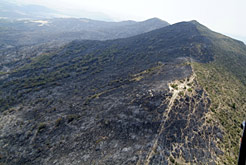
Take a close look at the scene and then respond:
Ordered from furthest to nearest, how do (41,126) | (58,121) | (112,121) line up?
(58,121), (41,126), (112,121)

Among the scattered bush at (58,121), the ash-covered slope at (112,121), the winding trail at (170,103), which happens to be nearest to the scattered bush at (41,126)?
the ash-covered slope at (112,121)

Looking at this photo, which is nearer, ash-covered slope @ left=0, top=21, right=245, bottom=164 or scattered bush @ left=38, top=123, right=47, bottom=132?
ash-covered slope @ left=0, top=21, right=245, bottom=164

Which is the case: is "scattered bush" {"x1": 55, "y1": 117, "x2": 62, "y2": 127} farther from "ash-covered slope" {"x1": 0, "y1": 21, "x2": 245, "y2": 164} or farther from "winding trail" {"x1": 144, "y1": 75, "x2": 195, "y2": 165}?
"winding trail" {"x1": 144, "y1": 75, "x2": 195, "y2": 165}

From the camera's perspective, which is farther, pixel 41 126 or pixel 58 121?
pixel 58 121

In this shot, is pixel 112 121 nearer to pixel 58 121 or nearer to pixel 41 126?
pixel 58 121

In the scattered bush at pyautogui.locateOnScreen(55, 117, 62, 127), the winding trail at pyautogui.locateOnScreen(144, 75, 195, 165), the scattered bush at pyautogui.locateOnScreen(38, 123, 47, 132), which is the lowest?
the scattered bush at pyautogui.locateOnScreen(38, 123, 47, 132)

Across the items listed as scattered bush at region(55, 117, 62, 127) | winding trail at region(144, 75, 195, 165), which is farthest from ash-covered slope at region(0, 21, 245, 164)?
scattered bush at region(55, 117, 62, 127)

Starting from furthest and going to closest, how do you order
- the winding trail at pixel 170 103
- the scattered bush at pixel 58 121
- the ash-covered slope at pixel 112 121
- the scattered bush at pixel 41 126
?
1. the scattered bush at pixel 58 121
2. the scattered bush at pixel 41 126
3. the ash-covered slope at pixel 112 121
4. the winding trail at pixel 170 103

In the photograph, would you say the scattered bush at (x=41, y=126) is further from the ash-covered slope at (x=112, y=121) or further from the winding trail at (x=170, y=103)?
the winding trail at (x=170, y=103)

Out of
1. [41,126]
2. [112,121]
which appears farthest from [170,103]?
[41,126]

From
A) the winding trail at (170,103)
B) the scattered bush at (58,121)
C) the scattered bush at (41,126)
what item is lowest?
the scattered bush at (41,126)

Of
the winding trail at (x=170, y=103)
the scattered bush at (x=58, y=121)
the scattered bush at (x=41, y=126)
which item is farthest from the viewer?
the scattered bush at (x=58, y=121)

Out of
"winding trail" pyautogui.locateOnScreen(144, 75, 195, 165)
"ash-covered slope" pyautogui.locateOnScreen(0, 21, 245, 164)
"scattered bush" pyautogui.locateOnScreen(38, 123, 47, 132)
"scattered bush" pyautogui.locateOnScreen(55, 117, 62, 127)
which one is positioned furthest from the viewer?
"scattered bush" pyautogui.locateOnScreen(55, 117, 62, 127)
